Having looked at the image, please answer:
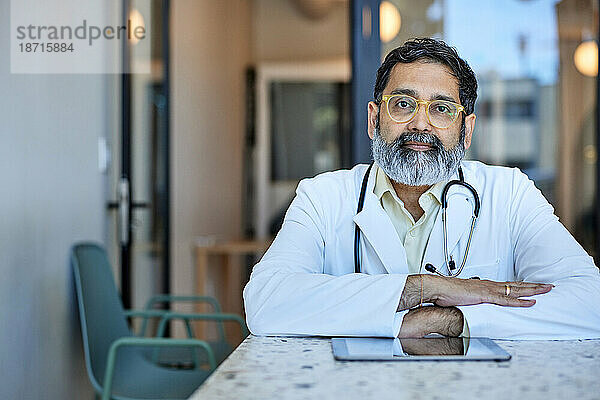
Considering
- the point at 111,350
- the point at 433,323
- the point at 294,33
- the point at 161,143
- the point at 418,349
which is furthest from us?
the point at 294,33

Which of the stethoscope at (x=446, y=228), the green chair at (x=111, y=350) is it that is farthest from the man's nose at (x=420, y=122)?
the green chair at (x=111, y=350)

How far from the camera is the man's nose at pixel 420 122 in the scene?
1.87 m

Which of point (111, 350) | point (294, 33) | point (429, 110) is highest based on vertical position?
point (294, 33)

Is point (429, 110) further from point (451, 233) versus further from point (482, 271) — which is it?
point (482, 271)

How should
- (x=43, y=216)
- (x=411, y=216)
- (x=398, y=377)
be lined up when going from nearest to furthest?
(x=398, y=377) → (x=411, y=216) → (x=43, y=216)

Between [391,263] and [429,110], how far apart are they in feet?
1.25

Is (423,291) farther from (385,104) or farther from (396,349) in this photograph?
(385,104)

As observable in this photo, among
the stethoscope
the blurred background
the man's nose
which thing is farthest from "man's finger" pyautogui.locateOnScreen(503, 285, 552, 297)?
the blurred background

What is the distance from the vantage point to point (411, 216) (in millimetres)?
1931

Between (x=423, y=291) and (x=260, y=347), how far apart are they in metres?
0.37

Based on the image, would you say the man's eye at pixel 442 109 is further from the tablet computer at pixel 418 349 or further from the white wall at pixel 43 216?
the white wall at pixel 43 216

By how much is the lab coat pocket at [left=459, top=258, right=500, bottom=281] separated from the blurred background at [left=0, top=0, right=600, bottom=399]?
1089 millimetres

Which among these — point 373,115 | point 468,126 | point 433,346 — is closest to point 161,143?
point 373,115

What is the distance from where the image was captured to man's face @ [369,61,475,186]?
1.87 m
